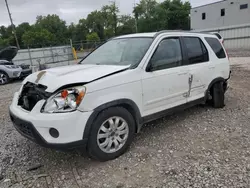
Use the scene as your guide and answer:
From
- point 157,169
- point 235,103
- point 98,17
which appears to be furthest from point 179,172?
point 98,17

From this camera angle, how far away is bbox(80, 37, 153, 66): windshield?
11.4ft

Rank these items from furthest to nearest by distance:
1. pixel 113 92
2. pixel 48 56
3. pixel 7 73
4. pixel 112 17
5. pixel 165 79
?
pixel 112 17 → pixel 48 56 → pixel 7 73 → pixel 165 79 → pixel 113 92

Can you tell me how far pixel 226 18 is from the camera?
107 ft

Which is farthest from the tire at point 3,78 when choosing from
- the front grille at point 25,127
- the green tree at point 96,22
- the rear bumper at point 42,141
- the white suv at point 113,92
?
the green tree at point 96,22

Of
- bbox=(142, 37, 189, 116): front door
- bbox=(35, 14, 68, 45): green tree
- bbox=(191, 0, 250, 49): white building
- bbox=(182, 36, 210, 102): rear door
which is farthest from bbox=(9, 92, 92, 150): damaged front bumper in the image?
bbox=(35, 14, 68, 45): green tree

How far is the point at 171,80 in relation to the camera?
144 inches

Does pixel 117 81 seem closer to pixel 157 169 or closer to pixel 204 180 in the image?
pixel 157 169

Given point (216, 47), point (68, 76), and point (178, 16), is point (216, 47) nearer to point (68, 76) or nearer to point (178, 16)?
point (68, 76)

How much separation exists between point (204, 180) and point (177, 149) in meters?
0.76

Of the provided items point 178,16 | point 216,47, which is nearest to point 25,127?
point 216,47

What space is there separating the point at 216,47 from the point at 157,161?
2900 mm

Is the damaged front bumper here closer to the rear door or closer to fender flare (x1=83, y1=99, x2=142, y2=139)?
fender flare (x1=83, y1=99, x2=142, y2=139)

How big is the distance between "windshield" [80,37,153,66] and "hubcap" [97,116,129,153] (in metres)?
0.88

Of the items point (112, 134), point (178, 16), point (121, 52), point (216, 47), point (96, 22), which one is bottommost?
point (112, 134)
